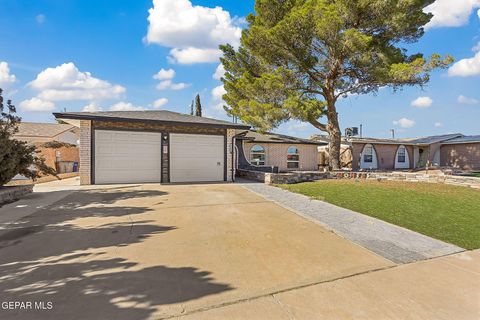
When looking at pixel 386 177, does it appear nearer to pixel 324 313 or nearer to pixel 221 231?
pixel 221 231

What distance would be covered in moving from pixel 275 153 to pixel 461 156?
1977 cm

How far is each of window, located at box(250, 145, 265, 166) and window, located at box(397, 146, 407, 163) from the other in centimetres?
1511

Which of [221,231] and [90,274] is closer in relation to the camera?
[90,274]

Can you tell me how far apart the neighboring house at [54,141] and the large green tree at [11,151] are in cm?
274

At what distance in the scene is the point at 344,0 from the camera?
552 inches

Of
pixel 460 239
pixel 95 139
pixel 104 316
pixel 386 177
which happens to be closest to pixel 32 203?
pixel 95 139

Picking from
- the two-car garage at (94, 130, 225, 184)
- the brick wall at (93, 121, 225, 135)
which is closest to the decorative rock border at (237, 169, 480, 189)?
the two-car garage at (94, 130, 225, 184)

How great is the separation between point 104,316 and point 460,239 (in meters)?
6.04

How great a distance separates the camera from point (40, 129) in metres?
27.0

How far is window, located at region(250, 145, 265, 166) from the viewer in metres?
18.0

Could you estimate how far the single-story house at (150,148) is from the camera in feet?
34.8

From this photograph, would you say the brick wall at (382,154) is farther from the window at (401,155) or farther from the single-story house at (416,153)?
the window at (401,155)

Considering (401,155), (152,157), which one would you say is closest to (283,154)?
(152,157)

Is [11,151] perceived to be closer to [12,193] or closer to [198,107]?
[12,193]
